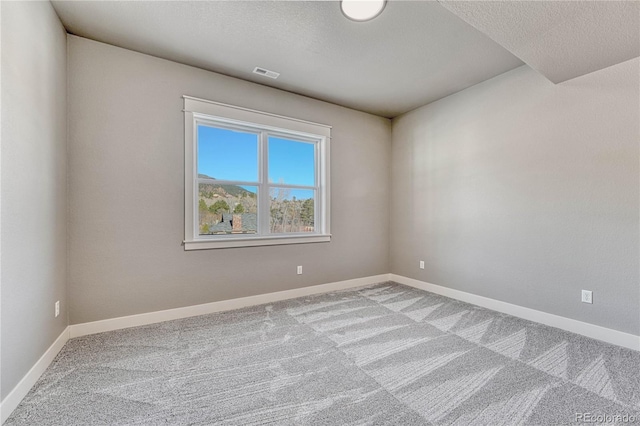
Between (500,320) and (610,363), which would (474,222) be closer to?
(500,320)

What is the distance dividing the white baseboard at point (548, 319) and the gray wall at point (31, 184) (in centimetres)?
405

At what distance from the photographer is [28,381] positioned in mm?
1722

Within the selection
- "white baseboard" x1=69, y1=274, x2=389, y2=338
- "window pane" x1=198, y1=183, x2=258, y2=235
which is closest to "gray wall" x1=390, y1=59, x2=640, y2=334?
"white baseboard" x1=69, y1=274, x2=389, y2=338

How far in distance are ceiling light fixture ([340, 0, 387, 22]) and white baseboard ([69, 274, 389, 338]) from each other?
3.03 m

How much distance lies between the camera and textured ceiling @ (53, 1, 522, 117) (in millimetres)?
2168

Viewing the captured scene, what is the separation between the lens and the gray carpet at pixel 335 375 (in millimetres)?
1546

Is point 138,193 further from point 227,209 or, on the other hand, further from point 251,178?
point 251,178

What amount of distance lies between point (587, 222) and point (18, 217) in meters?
4.32

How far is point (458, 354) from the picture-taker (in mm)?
2184

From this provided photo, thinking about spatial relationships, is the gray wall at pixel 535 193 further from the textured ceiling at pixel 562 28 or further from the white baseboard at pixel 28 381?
the white baseboard at pixel 28 381

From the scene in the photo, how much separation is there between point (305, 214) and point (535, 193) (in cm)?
269

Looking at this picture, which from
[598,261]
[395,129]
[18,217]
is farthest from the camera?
[395,129]

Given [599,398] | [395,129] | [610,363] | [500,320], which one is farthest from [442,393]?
[395,129]

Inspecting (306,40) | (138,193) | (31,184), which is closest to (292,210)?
(138,193)
